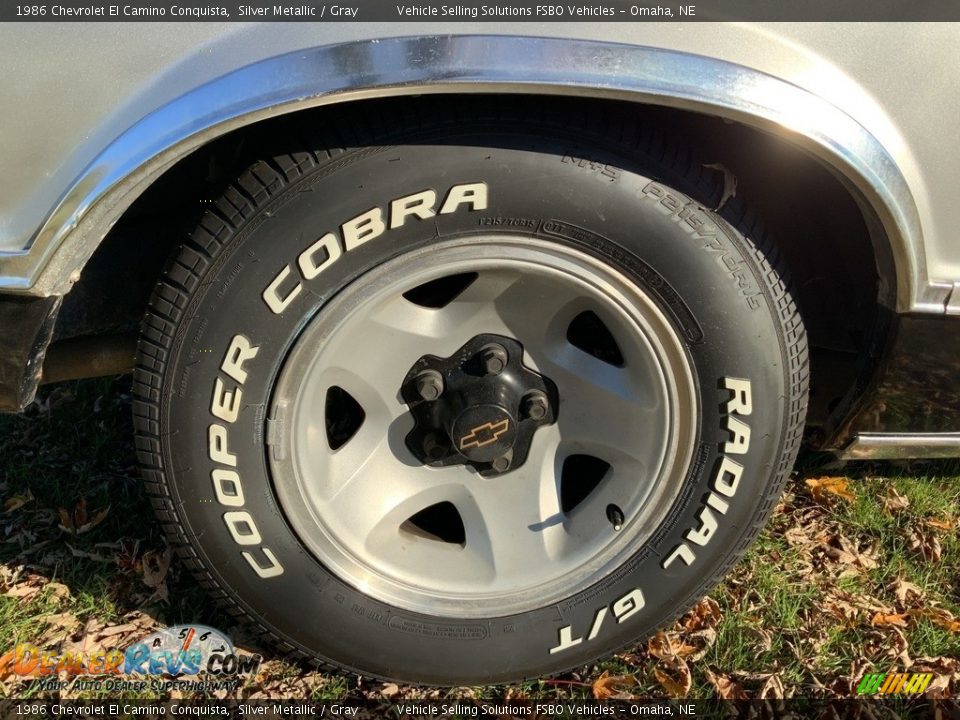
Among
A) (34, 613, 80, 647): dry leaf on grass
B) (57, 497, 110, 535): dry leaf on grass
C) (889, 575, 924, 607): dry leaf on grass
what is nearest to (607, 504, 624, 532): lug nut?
(889, 575, 924, 607): dry leaf on grass

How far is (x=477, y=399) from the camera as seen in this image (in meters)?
1.79

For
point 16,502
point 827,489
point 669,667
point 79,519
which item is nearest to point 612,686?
point 669,667

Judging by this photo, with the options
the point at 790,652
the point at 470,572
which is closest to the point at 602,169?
the point at 470,572

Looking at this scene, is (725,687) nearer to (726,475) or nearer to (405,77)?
(726,475)

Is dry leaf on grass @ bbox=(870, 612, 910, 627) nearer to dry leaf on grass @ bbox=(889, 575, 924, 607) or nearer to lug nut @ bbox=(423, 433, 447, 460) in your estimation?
dry leaf on grass @ bbox=(889, 575, 924, 607)

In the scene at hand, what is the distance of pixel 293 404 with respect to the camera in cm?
165

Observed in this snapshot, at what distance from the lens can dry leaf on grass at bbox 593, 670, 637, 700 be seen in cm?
198

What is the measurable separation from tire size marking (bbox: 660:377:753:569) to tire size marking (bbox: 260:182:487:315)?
68 centimetres

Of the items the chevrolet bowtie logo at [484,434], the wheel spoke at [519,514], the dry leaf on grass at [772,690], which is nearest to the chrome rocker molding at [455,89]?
the chevrolet bowtie logo at [484,434]

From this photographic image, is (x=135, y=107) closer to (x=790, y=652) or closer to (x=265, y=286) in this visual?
(x=265, y=286)

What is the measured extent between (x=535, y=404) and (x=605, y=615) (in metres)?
0.54

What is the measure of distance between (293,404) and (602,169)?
79 centimetres

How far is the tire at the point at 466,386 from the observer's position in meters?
1.49

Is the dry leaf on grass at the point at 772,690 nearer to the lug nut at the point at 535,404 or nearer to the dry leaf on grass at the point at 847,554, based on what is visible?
the dry leaf on grass at the point at 847,554
